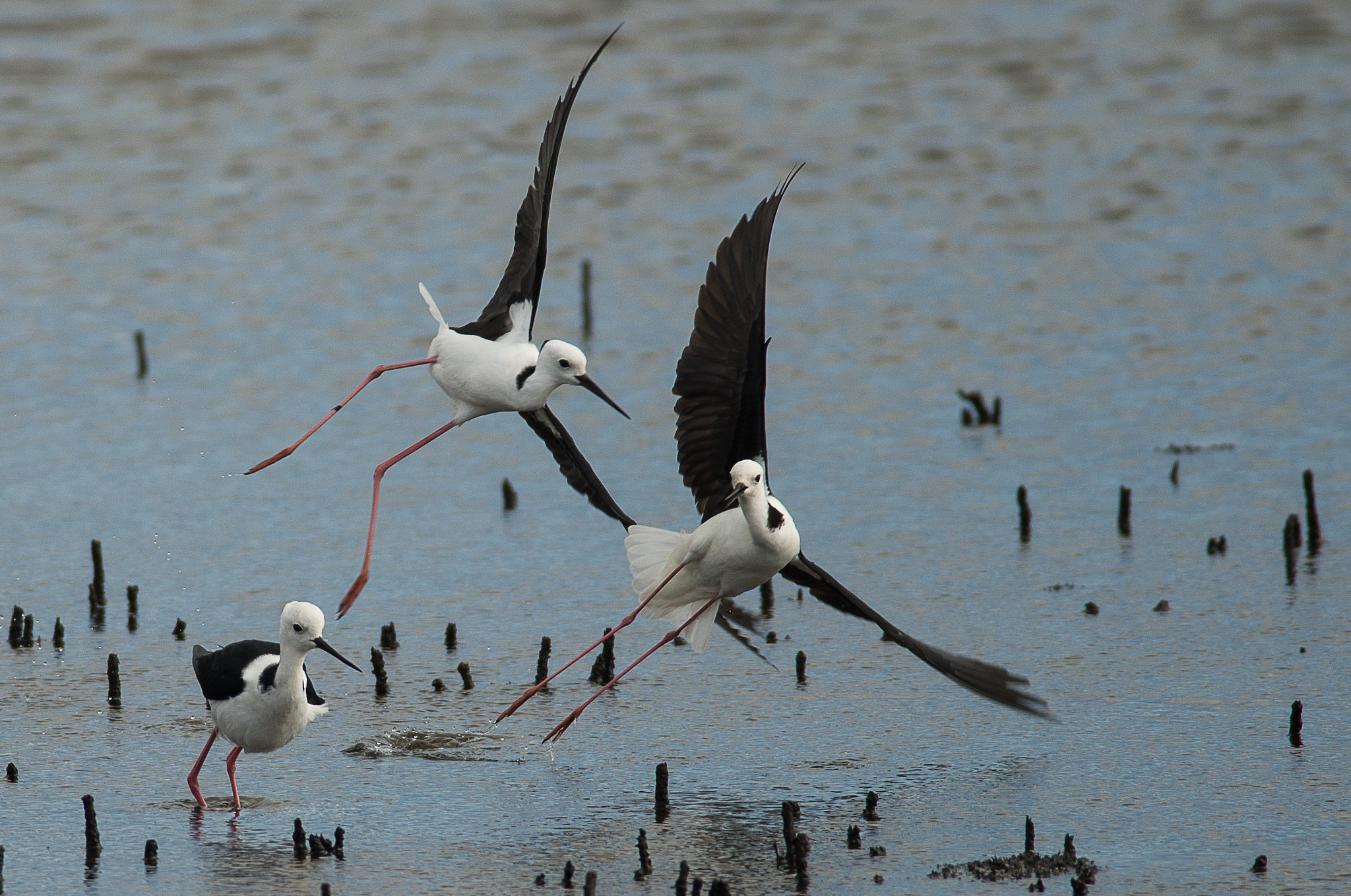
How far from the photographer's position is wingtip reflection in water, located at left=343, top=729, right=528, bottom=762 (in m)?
7.17

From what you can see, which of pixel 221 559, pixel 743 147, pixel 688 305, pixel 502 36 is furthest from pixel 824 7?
pixel 221 559

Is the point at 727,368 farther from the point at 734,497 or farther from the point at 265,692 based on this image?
the point at 265,692

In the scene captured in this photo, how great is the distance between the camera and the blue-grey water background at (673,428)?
671 centimetres

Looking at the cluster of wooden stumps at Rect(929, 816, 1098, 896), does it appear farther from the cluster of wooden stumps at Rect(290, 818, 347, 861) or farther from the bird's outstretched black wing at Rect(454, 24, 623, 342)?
the bird's outstretched black wing at Rect(454, 24, 623, 342)

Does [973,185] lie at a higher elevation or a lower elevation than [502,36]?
lower

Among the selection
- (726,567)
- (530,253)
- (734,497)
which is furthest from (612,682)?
(530,253)

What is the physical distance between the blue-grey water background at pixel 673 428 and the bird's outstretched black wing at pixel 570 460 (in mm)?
781

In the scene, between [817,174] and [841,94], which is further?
[841,94]

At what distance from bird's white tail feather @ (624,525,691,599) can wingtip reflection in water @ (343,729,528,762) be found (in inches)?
32.2

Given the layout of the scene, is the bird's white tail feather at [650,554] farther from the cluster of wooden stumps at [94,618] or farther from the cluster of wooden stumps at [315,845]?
the cluster of wooden stumps at [94,618]

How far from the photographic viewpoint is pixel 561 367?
7.42 metres

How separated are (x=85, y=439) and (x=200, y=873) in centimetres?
615

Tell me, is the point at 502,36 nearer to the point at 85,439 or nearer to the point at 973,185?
the point at 973,185

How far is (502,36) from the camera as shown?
79.9 feet
